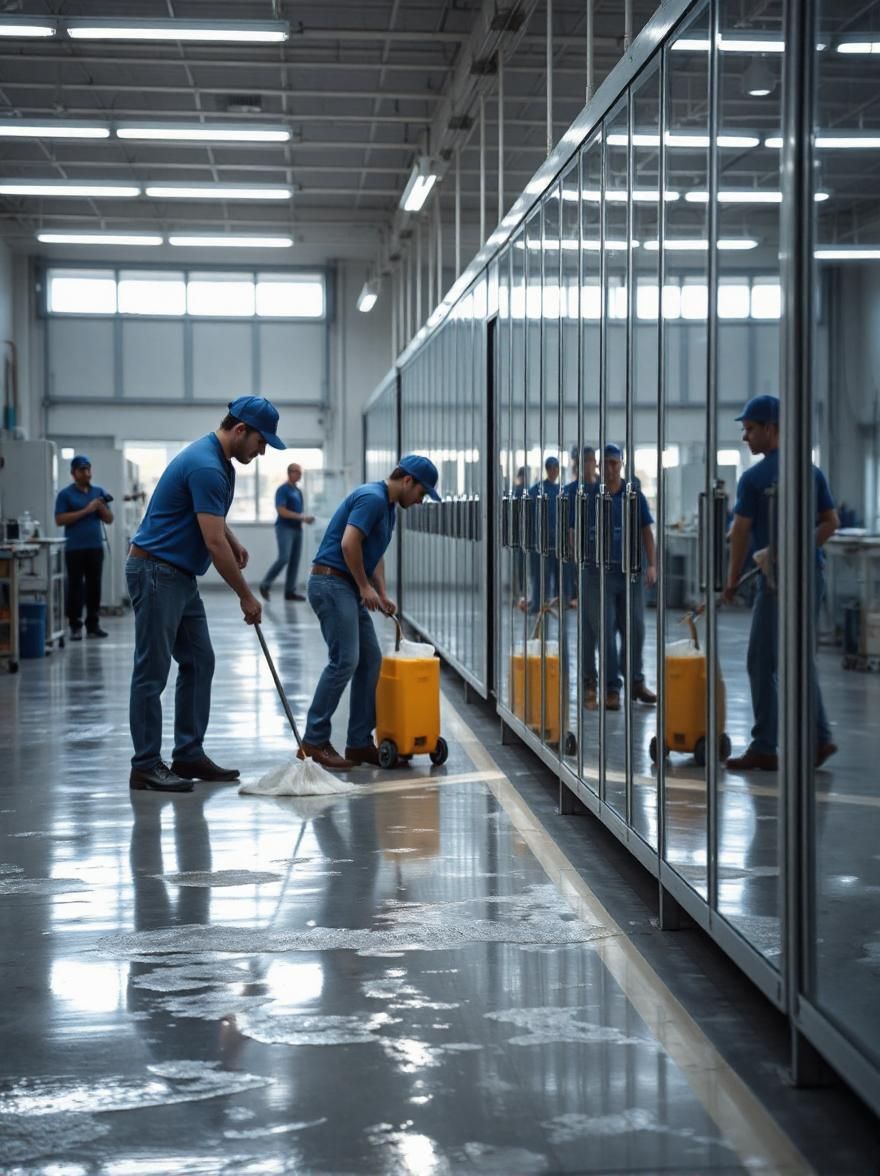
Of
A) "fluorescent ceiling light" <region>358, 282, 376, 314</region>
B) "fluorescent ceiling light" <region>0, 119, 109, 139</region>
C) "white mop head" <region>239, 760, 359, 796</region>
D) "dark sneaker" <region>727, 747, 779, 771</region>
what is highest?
"fluorescent ceiling light" <region>0, 119, 109, 139</region>

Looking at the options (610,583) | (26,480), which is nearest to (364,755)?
(610,583)

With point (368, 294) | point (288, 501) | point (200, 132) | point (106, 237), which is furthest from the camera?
point (368, 294)

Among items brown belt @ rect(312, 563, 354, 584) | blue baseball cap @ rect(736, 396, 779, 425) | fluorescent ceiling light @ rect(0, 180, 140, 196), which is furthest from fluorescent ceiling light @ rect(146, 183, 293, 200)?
blue baseball cap @ rect(736, 396, 779, 425)

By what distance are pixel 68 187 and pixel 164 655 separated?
425 inches

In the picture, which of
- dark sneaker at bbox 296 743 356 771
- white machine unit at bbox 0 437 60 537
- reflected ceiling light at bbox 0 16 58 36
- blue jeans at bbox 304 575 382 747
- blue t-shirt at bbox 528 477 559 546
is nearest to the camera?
blue t-shirt at bbox 528 477 559 546

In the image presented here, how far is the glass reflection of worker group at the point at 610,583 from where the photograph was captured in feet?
15.5

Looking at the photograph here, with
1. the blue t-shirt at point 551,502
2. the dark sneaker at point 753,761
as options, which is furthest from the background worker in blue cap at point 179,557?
the dark sneaker at point 753,761

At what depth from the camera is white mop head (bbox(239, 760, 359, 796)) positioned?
6.65m

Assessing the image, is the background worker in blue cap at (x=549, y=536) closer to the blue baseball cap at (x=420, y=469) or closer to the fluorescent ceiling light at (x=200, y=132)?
the blue baseball cap at (x=420, y=469)

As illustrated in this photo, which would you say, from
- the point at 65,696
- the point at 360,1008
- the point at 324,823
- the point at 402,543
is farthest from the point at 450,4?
the point at 360,1008

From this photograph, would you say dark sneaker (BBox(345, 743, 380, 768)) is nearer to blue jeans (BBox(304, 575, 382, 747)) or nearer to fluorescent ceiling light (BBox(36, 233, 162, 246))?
blue jeans (BBox(304, 575, 382, 747))

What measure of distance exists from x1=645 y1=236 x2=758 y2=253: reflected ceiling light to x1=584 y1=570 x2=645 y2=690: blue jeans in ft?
3.67

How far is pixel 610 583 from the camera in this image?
5.26 m

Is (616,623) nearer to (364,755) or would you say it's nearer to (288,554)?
(364,755)
